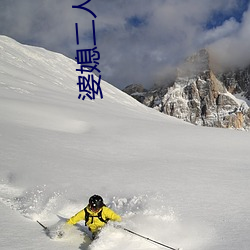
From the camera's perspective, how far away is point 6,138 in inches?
467

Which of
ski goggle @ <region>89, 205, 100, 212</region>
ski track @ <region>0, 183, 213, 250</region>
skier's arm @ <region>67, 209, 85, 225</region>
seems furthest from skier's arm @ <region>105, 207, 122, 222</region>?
skier's arm @ <region>67, 209, 85, 225</region>

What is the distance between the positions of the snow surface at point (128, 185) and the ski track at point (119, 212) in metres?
0.02

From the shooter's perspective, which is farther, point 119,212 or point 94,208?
point 119,212

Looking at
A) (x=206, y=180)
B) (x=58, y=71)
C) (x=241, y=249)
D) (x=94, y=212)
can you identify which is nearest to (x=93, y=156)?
(x=206, y=180)

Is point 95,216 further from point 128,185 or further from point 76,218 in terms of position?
point 128,185

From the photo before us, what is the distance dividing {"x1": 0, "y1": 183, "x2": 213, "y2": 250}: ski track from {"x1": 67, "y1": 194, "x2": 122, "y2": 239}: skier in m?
0.19

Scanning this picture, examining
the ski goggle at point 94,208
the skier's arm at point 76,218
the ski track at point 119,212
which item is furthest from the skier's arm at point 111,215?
the skier's arm at point 76,218

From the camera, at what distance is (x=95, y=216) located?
5773 mm

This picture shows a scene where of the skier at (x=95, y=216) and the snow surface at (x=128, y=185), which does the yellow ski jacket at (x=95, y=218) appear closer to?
the skier at (x=95, y=216)

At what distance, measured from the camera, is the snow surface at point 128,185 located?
5402mm

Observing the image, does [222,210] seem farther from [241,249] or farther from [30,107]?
[30,107]

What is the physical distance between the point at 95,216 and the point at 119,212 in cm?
99

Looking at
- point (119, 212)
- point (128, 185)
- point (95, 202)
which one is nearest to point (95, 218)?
point (95, 202)

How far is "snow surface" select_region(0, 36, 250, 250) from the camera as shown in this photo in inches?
213
